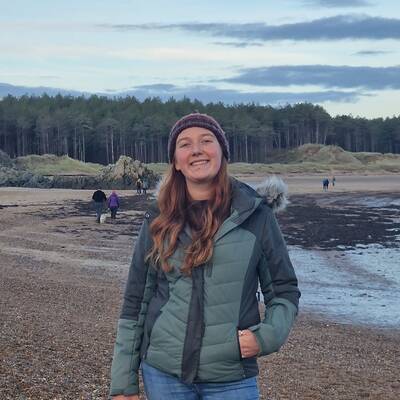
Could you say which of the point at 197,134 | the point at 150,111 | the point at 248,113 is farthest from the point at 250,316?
the point at 248,113

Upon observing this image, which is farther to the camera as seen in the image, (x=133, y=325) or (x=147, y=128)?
(x=147, y=128)

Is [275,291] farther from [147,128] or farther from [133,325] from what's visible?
[147,128]

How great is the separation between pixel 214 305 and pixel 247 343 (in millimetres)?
207

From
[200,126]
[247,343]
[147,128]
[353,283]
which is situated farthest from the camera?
[147,128]

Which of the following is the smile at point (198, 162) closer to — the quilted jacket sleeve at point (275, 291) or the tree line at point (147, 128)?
the quilted jacket sleeve at point (275, 291)

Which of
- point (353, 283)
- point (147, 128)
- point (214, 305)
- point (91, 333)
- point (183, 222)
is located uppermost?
point (147, 128)

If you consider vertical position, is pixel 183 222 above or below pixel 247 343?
above

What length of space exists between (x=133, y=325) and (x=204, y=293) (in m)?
0.38

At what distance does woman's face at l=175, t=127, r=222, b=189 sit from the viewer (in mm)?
3311

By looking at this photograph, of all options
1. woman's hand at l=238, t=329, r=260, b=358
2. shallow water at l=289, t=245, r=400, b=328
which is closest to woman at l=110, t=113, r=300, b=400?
woman's hand at l=238, t=329, r=260, b=358

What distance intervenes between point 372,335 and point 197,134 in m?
9.43

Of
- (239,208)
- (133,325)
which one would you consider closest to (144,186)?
(133,325)

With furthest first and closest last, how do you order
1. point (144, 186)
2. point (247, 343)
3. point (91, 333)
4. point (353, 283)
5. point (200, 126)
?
1. point (144, 186)
2. point (353, 283)
3. point (91, 333)
4. point (200, 126)
5. point (247, 343)

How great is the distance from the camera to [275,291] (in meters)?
3.24
